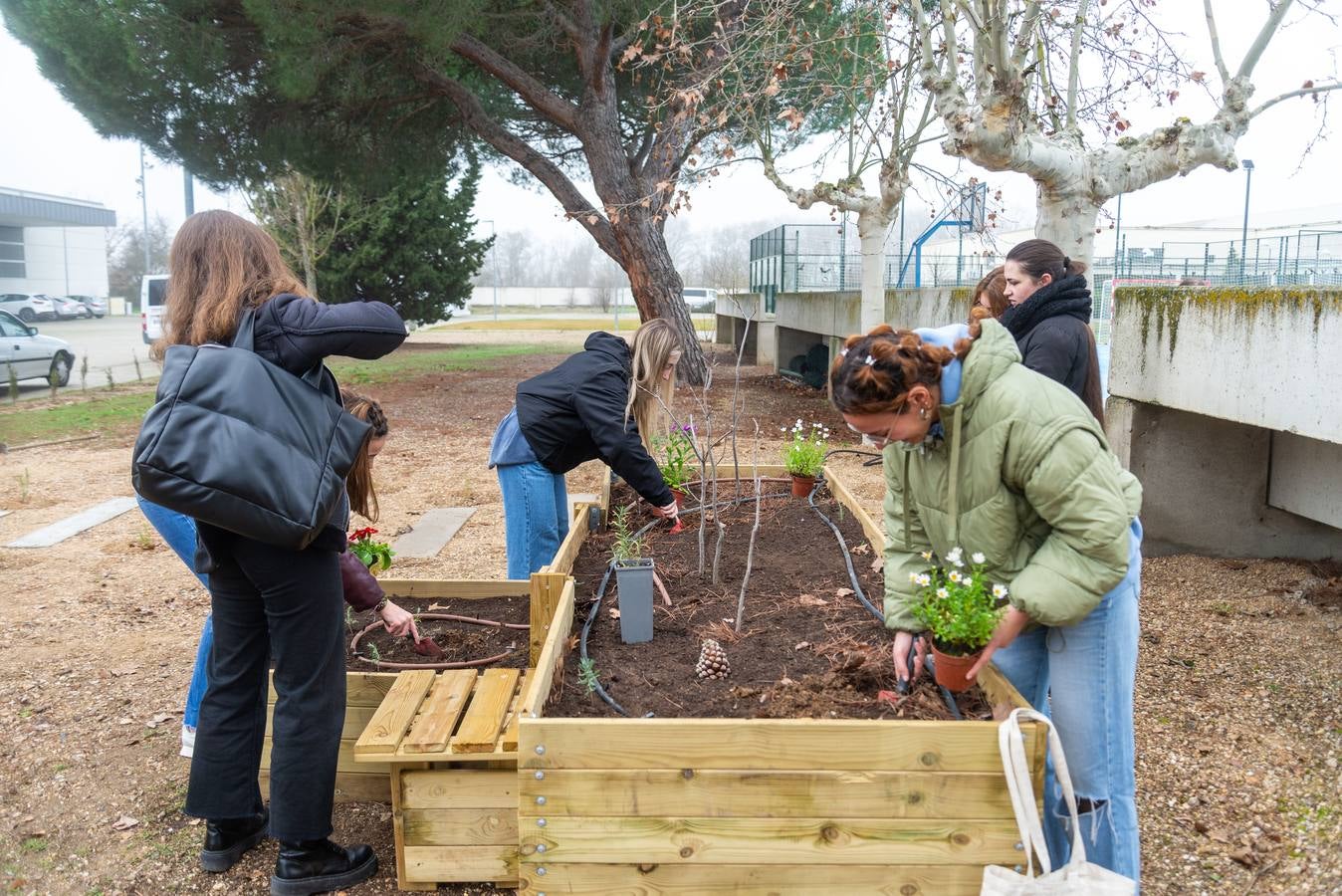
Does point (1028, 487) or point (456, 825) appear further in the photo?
point (456, 825)

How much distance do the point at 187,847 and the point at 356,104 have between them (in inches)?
461

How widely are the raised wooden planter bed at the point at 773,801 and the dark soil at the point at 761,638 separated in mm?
291

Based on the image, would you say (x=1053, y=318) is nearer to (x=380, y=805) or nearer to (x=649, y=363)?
(x=649, y=363)

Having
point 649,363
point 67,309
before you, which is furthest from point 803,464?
point 67,309

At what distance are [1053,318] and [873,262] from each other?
6.54m

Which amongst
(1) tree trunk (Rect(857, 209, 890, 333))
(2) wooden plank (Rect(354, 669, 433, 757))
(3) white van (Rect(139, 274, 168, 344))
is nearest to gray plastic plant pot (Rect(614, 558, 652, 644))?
(2) wooden plank (Rect(354, 669, 433, 757))

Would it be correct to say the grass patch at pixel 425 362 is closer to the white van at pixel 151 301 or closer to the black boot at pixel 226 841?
the white van at pixel 151 301

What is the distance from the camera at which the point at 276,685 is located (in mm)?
2551

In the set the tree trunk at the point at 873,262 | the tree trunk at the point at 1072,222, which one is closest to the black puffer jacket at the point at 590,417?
the tree trunk at the point at 1072,222

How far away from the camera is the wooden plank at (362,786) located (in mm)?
3006

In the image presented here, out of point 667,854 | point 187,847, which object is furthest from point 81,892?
point 667,854

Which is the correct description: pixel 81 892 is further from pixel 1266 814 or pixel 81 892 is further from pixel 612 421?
pixel 1266 814

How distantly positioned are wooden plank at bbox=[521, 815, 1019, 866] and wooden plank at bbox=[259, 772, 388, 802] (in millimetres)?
1191

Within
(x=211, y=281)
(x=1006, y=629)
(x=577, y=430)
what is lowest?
(x=1006, y=629)
